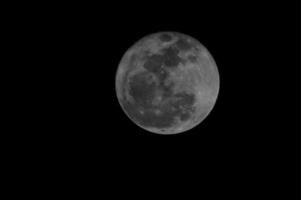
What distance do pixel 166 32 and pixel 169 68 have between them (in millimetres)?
1057

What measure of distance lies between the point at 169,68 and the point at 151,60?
0.41m

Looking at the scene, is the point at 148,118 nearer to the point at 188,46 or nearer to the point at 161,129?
the point at 161,129

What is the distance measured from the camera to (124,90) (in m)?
9.95

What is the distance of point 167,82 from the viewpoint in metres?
9.38

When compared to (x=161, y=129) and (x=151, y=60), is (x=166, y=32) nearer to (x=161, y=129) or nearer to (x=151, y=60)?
(x=151, y=60)

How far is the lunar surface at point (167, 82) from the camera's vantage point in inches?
371

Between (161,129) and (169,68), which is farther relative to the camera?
(161,129)

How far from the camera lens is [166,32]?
1005 centimetres

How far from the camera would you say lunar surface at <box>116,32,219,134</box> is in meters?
9.43

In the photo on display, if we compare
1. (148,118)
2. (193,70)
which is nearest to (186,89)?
(193,70)

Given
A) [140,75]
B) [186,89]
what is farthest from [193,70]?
[140,75]

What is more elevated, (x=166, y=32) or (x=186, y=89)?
(x=166, y=32)

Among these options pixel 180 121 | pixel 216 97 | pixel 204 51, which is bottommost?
pixel 180 121

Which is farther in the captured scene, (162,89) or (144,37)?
(144,37)
